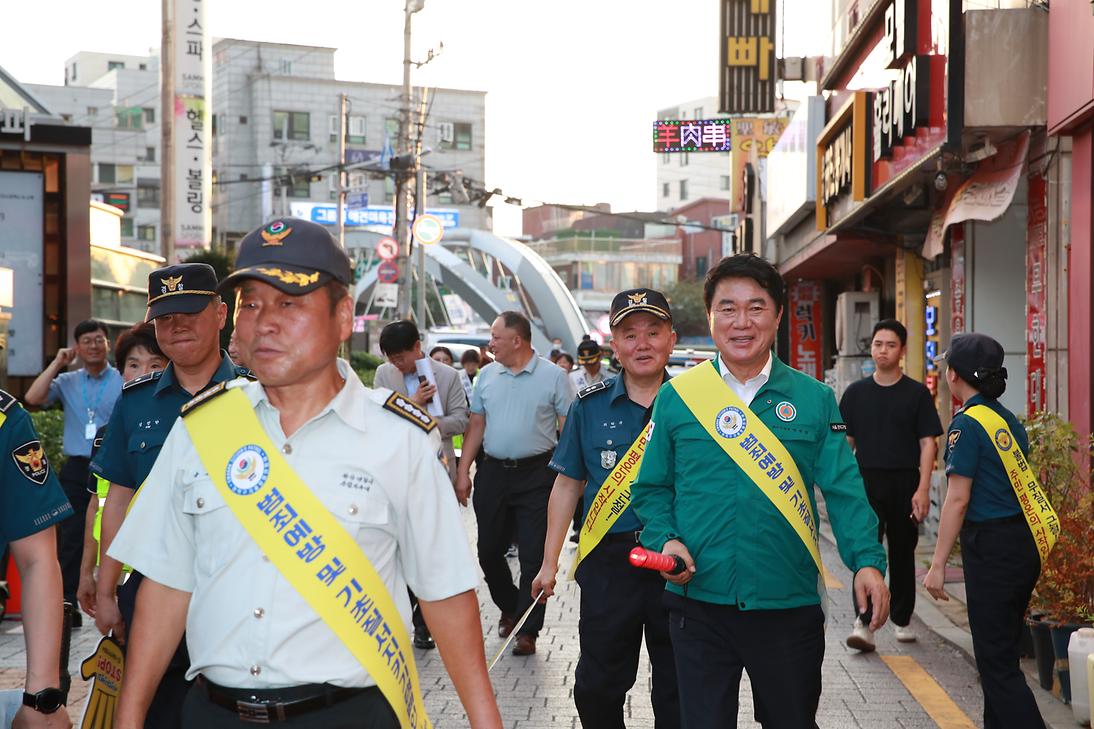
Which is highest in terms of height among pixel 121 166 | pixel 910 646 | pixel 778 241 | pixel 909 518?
pixel 121 166

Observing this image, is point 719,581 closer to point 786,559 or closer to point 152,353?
point 786,559

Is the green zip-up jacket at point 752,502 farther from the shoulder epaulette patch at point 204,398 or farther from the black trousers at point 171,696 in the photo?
the shoulder epaulette patch at point 204,398

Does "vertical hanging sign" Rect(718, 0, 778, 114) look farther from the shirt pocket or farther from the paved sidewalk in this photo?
the shirt pocket

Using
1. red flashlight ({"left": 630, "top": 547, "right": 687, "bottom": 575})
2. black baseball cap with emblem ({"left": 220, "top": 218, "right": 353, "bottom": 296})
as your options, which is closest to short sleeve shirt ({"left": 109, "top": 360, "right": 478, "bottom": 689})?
black baseball cap with emblem ({"left": 220, "top": 218, "right": 353, "bottom": 296})

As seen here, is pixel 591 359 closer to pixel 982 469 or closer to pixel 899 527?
pixel 899 527

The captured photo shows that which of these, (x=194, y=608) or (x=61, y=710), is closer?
(x=194, y=608)

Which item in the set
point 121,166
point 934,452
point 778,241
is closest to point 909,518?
point 934,452

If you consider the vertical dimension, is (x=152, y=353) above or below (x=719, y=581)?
above

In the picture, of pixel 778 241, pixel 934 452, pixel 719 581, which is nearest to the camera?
pixel 719 581

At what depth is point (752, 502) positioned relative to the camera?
14.4ft

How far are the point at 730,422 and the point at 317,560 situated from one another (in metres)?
1.89

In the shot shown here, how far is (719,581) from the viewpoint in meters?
4.36

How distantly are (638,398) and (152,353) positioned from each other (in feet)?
8.39

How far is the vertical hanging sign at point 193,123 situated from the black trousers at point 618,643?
17482mm
